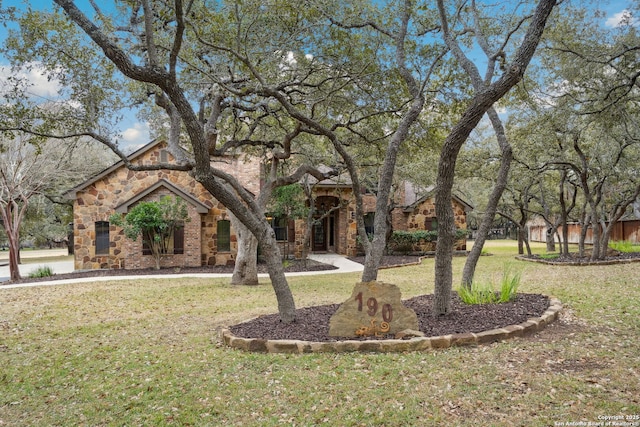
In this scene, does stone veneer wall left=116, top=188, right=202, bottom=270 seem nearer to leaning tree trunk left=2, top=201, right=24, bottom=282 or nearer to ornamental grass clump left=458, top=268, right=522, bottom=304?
leaning tree trunk left=2, top=201, right=24, bottom=282

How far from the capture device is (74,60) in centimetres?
767

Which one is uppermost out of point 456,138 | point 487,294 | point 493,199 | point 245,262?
point 456,138

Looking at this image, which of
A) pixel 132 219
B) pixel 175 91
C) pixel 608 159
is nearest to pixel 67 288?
pixel 132 219

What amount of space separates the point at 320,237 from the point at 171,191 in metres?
9.78

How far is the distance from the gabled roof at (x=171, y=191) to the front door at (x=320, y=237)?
8.22 metres

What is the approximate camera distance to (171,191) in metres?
17.1

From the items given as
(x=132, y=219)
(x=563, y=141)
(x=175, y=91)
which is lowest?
(x=132, y=219)

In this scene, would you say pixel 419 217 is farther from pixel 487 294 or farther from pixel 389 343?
pixel 389 343

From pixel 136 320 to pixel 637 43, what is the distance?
11.0m

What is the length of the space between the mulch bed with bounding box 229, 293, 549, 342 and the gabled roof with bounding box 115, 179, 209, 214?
1106 cm

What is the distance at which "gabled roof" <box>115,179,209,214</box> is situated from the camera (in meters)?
16.6

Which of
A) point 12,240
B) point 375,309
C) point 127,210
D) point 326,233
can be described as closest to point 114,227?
point 127,210

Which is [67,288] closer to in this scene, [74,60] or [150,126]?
[150,126]

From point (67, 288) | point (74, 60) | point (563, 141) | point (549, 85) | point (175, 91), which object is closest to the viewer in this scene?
point (175, 91)
